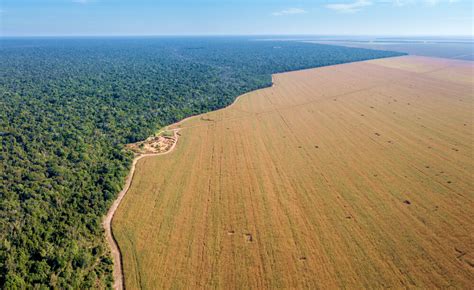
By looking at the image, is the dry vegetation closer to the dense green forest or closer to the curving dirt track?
the dense green forest

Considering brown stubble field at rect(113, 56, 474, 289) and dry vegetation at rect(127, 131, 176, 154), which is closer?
brown stubble field at rect(113, 56, 474, 289)

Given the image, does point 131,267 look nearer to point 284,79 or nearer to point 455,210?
point 455,210

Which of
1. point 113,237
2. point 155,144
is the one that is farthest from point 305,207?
point 155,144

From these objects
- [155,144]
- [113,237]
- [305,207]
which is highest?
[155,144]

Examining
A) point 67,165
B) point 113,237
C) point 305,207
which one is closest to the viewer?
point 113,237

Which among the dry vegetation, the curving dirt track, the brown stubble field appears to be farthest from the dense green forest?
the brown stubble field

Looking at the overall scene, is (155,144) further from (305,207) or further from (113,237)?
(305,207)

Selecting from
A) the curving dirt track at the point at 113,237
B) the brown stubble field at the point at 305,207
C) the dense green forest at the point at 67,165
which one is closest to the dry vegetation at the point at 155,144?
the dense green forest at the point at 67,165

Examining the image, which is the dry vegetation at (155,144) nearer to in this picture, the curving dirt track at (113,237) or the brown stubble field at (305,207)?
the brown stubble field at (305,207)
